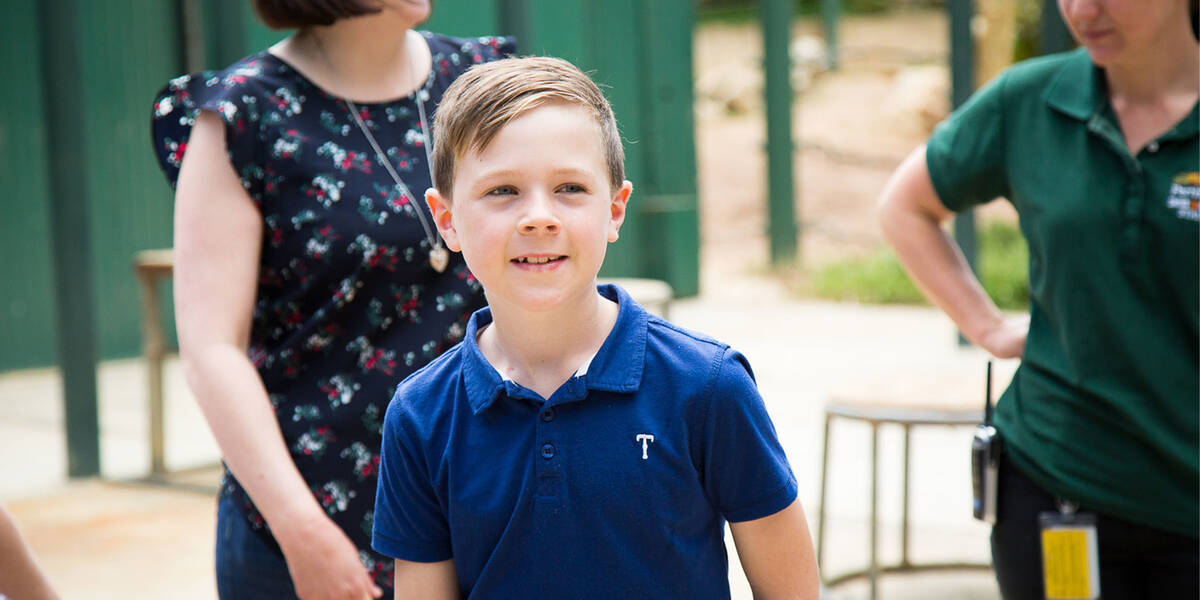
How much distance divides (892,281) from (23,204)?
269 inches

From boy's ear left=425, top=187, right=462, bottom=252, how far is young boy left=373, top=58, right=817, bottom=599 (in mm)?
52

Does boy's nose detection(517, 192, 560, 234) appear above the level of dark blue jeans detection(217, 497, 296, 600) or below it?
above

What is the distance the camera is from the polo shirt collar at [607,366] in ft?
4.57

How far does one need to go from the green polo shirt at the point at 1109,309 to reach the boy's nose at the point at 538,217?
1.06 metres

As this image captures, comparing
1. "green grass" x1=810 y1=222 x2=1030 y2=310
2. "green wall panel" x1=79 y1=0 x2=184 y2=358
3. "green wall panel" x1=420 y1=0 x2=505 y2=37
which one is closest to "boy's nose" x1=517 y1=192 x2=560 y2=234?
"green wall panel" x1=420 y1=0 x2=505 y2=37

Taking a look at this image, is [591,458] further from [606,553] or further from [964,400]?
[964,400]

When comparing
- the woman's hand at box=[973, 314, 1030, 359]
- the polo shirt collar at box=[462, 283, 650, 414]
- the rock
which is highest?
the rock

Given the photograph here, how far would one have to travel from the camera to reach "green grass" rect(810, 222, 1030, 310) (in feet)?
37.0

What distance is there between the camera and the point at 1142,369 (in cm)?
202

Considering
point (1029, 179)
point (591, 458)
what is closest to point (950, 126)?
point (1029, 179)

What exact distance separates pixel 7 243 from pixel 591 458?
801 centimetres

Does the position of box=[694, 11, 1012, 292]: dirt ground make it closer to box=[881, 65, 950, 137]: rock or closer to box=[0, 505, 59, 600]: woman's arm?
box=[881, 65, 950, 137]: rock

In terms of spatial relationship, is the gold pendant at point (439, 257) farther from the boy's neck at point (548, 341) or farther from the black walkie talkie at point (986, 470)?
the black walkie talkie at point (986, 470)

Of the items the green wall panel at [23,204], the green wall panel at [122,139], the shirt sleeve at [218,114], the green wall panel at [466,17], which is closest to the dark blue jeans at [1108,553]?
the shirt sleeve at [218,114]
